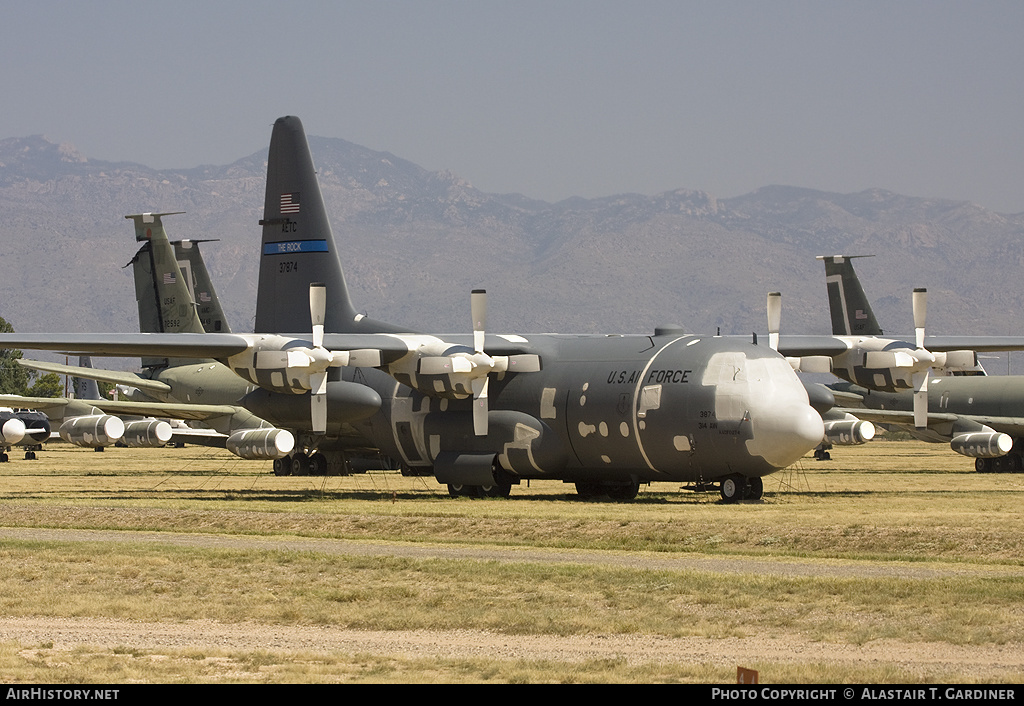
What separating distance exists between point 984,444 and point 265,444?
25390mm

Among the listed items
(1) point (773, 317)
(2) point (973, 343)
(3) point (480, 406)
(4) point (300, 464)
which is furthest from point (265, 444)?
(2) point (973, 343)

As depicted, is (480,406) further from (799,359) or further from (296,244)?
(296,244)

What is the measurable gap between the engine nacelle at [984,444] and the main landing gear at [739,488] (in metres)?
22.0

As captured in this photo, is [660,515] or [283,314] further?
[283,314]

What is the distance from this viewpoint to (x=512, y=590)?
58.7 ft

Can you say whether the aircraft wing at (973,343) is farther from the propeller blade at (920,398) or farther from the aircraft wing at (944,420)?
the aircraft wing at (944,420)

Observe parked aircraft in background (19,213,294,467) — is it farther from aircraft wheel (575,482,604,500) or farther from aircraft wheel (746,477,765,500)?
aircraft wheel (746,477,765,500)

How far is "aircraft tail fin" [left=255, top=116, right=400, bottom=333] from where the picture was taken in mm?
39281

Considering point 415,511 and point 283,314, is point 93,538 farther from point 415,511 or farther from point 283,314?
point 283,314

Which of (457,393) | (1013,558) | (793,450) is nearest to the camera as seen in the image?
(1013,558)

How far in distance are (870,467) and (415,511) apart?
29.9m

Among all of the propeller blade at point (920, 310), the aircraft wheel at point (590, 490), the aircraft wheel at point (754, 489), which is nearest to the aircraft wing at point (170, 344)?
the aircraft wheel at point (590, 490)
